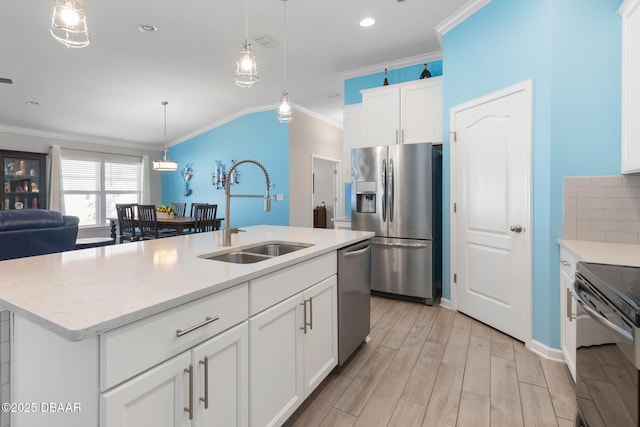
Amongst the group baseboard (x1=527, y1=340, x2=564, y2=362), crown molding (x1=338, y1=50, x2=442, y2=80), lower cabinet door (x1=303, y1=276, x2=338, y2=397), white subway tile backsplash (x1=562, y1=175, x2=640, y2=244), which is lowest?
baseboard (x1=527, y1=340, x2=564, y2=362)

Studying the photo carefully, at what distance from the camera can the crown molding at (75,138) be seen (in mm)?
5724

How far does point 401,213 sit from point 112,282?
9.20 ft

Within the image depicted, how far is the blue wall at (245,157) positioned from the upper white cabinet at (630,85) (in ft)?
15.0

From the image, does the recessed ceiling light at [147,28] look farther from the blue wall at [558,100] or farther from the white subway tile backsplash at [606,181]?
the white subway tile backsplash at [606,181]

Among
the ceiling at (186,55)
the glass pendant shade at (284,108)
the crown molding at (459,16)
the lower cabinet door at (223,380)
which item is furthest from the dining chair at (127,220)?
the crown molding at (459,16)

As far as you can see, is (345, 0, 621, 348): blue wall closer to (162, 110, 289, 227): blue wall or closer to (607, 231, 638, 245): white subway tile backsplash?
(607, 231, 638, 245): white subway tile backsplash

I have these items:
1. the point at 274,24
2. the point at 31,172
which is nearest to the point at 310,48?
the point at 274,24

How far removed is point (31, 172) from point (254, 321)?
6.87m

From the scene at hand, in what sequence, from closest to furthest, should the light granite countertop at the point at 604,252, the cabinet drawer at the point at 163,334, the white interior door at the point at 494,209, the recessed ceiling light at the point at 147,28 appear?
1. the cabinet drawer at the point at 163,334
2. the light granite countertop at the point at 604,252
3. the white interior door at the point at 494,209
4. the recessed ceiling light at the point at 147,28

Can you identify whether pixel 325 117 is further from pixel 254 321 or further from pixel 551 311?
pixel 254 321

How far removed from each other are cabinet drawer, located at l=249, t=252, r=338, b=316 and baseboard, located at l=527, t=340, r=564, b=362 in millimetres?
1636

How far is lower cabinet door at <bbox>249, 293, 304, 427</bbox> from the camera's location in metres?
1.28

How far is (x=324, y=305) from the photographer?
71.7 inches

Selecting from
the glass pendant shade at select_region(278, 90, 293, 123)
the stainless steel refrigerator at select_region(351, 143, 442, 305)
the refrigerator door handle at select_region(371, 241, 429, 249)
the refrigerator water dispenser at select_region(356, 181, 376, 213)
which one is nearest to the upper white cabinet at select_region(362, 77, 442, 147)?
the stainless steel refrigerator at select_region(351, 143, 442, 305)
